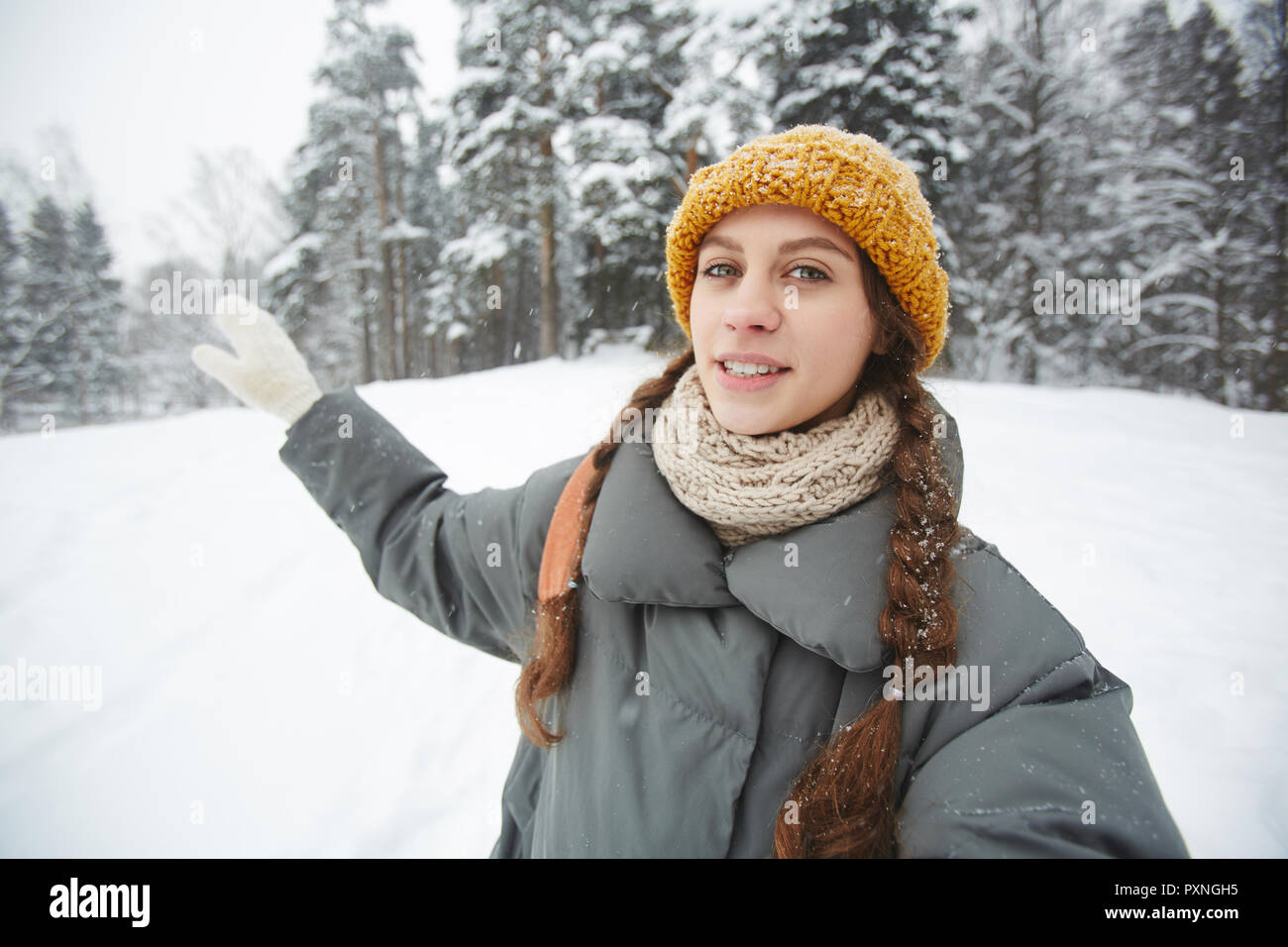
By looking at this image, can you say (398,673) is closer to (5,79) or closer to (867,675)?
(867,675)

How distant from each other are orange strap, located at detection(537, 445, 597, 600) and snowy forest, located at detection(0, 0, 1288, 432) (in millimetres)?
10088

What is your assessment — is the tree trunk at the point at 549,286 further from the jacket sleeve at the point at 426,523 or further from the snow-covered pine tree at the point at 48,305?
the snow-covered pine tree at the point at 48,305

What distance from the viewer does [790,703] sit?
3.76 feet

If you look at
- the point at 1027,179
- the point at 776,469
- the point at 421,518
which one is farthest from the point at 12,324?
the point at 1027,179

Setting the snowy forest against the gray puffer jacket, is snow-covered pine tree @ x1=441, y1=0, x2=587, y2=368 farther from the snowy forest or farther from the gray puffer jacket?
the gray puffer jacket

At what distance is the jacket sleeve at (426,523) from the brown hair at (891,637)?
0.31 metres

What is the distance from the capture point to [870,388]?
54.8 inches

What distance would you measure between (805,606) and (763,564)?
0.13 m

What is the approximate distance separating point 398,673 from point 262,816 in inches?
40.0

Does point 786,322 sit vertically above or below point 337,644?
above

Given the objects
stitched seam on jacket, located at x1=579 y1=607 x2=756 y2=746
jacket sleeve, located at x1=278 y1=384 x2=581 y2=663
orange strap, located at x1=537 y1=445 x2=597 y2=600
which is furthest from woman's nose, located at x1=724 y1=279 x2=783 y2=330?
stitched seam on jacket, located at x1=579 y1=607 x2=756 y2=746

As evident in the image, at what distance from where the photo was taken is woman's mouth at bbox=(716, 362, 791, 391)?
121 cm

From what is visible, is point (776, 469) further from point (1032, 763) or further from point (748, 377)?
point (1032, 763)
